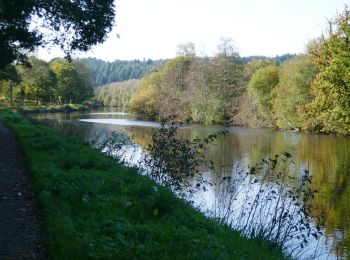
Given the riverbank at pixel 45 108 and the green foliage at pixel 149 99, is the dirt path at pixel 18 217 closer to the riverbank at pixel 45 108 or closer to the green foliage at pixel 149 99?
the riverbank at pixel 45 108

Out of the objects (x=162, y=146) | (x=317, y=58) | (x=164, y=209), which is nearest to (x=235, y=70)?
(x=317, y=58)

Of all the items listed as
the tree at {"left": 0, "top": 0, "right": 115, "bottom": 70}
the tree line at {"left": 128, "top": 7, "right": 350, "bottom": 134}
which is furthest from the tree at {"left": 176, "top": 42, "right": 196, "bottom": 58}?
the tree at {"left": 0, "top": 0, "right": 115, "bottom": 70}

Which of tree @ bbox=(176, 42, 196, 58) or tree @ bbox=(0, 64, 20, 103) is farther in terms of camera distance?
tree @ bbox=(176, 42, 196, 58)

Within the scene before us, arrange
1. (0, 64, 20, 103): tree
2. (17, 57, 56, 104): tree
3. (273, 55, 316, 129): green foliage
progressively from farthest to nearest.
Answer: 1. (17, 57, 56, 104): tree
2. (273, 55, 316, 129): green foliage
3. (0, 64, 20, 103): tree

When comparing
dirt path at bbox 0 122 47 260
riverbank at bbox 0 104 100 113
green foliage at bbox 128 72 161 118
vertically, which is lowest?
dirt path at bbox 0 122 47 260

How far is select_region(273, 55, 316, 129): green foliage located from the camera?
4966 centimetres

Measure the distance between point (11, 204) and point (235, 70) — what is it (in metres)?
61.4

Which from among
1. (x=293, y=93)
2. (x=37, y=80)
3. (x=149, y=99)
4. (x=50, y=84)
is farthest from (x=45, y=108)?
(x=293, y=93)

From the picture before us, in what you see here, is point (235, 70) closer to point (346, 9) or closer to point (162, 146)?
point (346, 9)

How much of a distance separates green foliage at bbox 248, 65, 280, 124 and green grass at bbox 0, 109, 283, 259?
50865 mm

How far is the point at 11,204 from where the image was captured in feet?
23.1

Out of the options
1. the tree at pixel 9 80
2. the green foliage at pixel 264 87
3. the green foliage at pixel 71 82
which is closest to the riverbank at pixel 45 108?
the tree at pixel 9 80

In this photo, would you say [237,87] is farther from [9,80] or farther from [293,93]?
[9,80]

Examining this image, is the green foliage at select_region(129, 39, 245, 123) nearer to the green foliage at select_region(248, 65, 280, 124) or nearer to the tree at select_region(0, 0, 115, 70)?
the green foliage at select_region(248, 65, 280, 124)
